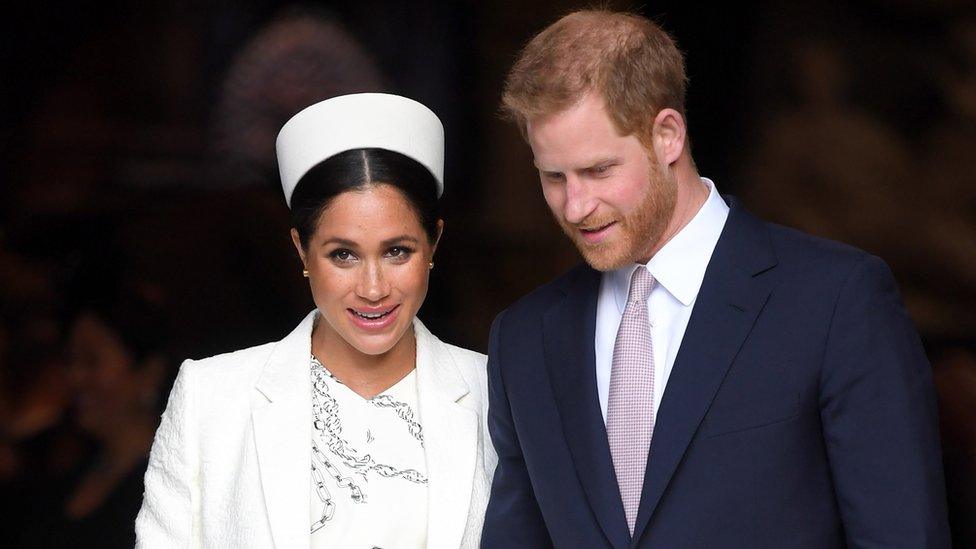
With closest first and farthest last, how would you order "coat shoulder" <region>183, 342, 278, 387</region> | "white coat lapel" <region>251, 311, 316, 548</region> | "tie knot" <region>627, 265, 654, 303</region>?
"tie knot" <region>627, 265, 654, 303</region>, "white coat lapel" <region>251, 311, 316, 548</region>, "coat shoulder" <region>183, 342, 278, 387</region>

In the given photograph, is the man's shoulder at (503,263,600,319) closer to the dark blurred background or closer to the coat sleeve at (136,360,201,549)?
the coat sleeve at (136,360,201,549)

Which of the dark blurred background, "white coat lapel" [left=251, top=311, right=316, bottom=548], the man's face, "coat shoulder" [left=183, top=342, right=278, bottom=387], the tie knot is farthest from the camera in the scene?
the dark blurred background

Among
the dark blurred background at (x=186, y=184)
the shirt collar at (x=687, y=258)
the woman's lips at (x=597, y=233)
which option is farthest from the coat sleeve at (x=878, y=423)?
the dark blurred background at (x=186, y=184)

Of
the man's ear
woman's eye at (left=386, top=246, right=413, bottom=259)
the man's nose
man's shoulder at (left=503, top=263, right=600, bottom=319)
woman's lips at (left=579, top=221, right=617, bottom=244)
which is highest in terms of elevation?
the man's ear

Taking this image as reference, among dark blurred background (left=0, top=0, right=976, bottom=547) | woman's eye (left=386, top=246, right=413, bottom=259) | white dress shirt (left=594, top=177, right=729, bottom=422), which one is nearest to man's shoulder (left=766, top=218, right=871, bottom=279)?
white dress shirt (left=594, top=177, right=729, bottom=422)

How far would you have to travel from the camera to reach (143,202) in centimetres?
370

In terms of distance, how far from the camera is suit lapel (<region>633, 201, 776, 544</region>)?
1903mm

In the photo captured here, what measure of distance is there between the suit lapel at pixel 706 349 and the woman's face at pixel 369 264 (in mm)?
542

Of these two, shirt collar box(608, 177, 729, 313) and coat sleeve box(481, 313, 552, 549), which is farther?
coat sleeve box(481, 313, 552, 549)

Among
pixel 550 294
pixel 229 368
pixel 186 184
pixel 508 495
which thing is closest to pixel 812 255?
pixel 550 294

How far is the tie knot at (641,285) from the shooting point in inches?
80.5

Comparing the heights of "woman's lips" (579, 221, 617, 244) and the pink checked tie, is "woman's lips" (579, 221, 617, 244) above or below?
above

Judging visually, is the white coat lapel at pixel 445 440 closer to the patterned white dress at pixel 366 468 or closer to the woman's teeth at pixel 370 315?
the patterned white dress at pixel 366 468

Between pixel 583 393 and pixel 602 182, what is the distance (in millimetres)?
344
